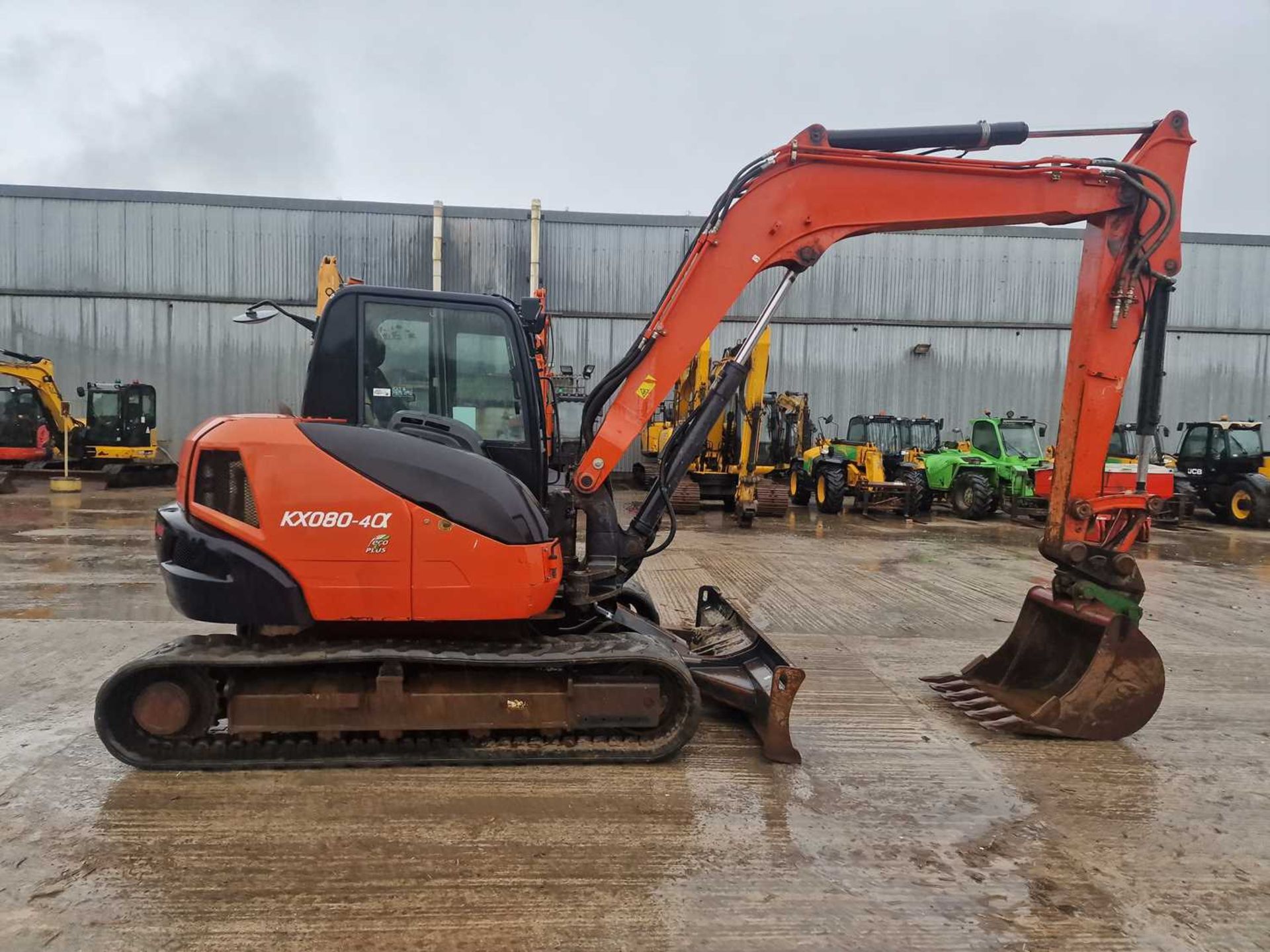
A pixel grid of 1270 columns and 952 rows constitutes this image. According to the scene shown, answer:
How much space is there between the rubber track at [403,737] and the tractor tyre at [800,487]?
14.5 metres

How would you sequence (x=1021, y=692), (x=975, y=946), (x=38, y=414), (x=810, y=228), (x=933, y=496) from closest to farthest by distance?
1. (x=975, y=946)
2. (x=810, y=228)
3. (x=1021, y=692)
4. (x=933, y=496)
5. (x=38, y=414)

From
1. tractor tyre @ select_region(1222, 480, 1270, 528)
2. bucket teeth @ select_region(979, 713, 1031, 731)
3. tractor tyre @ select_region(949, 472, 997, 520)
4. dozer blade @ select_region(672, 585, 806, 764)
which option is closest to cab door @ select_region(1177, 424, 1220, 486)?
tractor tyre @ select_region(1222, 480, 1270, 528)

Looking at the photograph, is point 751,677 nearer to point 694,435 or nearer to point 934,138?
point 694,435

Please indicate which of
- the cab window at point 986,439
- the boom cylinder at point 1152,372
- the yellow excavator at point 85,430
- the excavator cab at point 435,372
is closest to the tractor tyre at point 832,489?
the cab window at point 986,439

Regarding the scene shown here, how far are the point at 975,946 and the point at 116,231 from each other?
27.7 meters

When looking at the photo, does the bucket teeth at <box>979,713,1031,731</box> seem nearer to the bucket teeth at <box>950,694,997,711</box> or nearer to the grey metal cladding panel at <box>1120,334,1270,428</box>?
the bucket teeth at <box>950,694,997,711</box>

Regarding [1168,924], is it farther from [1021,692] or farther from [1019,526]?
[1019,526]

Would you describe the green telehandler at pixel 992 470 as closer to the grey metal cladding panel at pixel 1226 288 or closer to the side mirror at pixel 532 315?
the grey metal cladding panel at pixel 1226 288

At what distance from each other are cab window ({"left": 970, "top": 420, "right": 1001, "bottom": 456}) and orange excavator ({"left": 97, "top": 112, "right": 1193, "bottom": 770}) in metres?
13.4

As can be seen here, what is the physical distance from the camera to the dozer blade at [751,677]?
374 cm

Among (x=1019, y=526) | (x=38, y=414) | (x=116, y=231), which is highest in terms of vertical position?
(x=116, y=231)

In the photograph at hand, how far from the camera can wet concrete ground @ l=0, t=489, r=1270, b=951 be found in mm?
2545

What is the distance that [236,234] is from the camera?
22672mm

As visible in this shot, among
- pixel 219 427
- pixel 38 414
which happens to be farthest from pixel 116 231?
pixel 219 427
